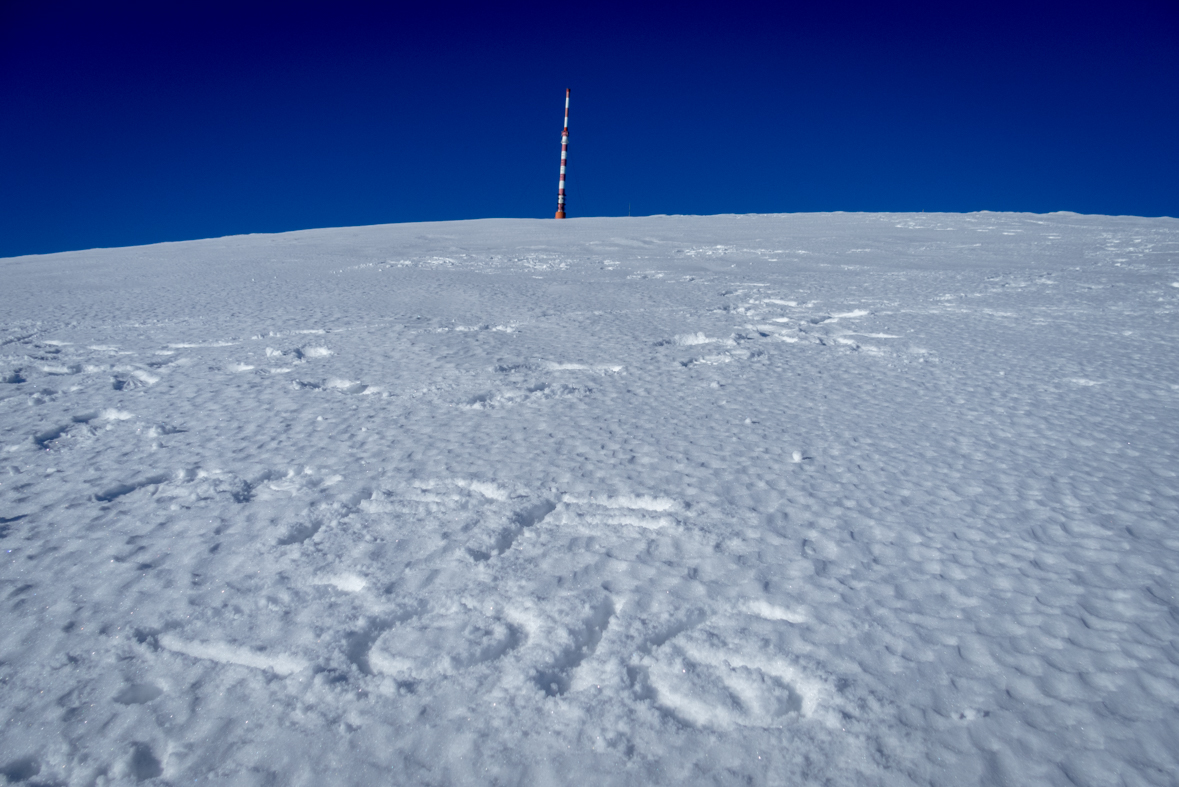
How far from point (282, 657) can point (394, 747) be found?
245 mm

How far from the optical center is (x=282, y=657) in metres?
0.88

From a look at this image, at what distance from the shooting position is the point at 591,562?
3.56ft

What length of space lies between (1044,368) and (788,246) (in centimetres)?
366

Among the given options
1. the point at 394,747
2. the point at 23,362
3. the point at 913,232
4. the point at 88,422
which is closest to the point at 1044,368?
the point at 394,747

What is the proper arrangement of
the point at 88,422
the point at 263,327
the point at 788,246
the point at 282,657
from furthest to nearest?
the point at 788,246 → the point at 263,327 → the point at 88,422 → the point at 282,657

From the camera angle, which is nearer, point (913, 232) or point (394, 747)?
point (394, 747)

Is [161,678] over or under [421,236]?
under

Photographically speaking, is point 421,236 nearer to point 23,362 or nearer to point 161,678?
point 23,362

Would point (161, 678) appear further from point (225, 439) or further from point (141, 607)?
point (225, 439)

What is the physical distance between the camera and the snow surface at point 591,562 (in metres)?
0.77

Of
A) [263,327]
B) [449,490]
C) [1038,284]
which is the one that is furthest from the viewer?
[1038,284]

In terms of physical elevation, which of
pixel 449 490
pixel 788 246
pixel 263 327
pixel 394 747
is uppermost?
pixel 788 246

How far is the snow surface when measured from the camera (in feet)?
2.51

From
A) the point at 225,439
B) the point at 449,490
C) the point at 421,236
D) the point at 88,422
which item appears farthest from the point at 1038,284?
the point at 421,236
